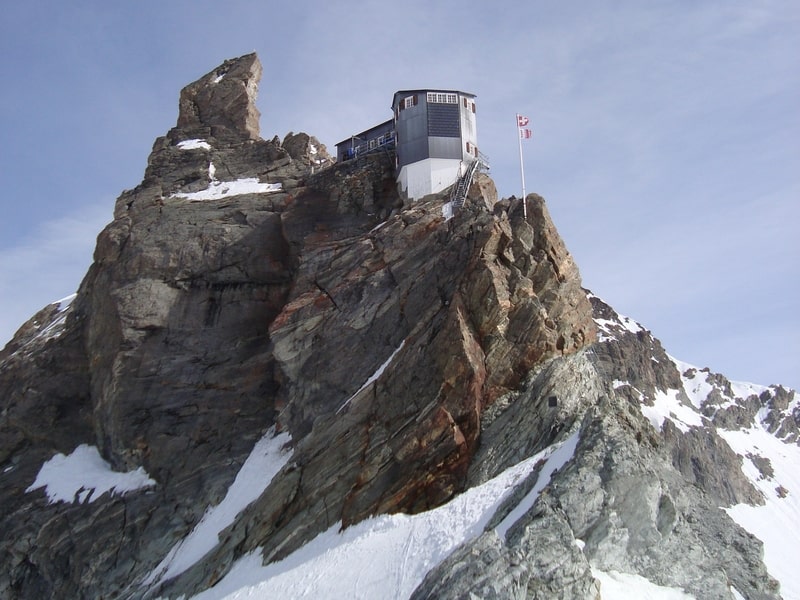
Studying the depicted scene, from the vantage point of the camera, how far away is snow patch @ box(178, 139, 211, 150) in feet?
189

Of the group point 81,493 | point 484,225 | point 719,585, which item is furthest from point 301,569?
point 81,493

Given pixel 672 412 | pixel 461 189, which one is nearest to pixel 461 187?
pixel 461 189

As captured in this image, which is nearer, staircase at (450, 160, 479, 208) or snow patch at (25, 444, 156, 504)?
staircase at (450, 160, 479, 208)

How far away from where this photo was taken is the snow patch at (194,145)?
57.8m

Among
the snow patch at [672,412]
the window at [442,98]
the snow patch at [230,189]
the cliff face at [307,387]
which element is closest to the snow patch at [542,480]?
the cliff face at [307,387]

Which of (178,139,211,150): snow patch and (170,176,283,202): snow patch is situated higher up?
(178,139,211,150): snow patch

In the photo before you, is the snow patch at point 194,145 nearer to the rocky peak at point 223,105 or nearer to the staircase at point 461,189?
the rocky peak at point 223,105

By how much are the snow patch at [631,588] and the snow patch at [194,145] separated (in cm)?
4120

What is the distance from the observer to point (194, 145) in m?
58.3

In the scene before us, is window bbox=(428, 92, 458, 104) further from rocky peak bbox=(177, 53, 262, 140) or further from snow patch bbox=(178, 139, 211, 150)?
snow patch bbox=(178, 139, 211, 150)

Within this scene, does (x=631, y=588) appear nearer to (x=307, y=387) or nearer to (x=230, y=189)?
(x=307, y=387)

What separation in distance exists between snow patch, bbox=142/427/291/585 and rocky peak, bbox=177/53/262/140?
82.1 ft

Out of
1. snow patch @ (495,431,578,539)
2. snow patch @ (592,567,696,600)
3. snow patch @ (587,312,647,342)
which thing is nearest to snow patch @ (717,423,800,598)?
snow patch @ (587,312,647,342)

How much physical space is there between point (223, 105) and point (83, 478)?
26751 millimetres
